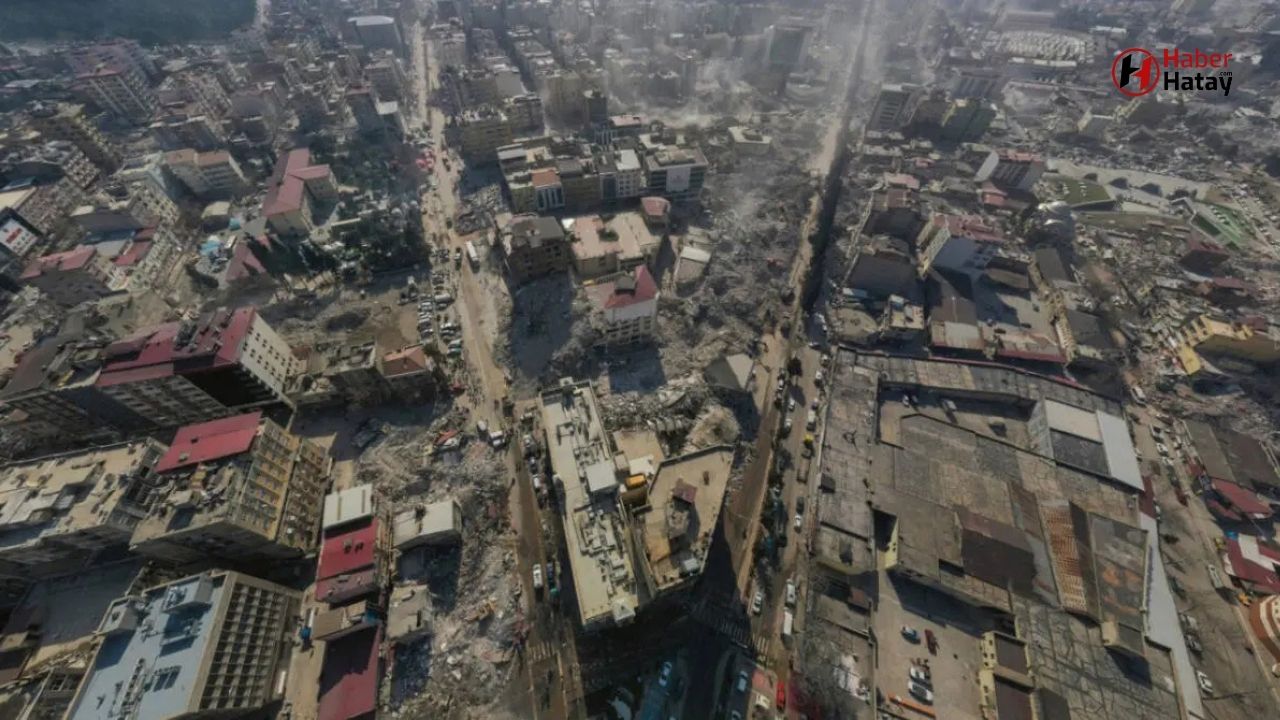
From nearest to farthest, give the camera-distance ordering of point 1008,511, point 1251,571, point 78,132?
1. point 1251,571
2. point 1008,511
3. point 78,132

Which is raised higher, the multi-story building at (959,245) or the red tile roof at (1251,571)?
the multi-story building at (959,245)

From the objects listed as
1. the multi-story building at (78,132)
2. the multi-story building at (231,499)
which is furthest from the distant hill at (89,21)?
the multi-story building at (231,499)

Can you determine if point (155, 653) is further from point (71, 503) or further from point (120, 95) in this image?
point (120, 95)

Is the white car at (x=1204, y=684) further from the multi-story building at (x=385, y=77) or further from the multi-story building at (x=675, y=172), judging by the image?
the multi-story building at (x=385, y=77)

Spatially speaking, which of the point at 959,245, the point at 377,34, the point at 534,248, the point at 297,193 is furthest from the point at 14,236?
the point at 959,245

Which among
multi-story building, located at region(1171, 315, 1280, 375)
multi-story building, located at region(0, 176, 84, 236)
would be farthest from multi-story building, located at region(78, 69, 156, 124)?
multi-story building, located at region(1171, 315, 1280, 375)

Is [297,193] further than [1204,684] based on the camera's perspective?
Yes
